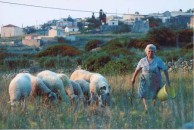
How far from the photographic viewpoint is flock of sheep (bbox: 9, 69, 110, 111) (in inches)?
461

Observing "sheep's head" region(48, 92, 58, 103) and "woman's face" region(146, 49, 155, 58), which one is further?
"sheep's head" region(48, 92, 58, 103)

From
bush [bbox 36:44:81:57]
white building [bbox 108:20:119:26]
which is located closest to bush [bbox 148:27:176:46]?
white building [bbox 108:20:119:26]

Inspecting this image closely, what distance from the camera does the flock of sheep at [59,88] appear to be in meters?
11.7

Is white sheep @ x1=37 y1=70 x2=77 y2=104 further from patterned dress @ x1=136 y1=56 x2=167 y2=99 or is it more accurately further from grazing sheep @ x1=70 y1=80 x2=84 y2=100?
patterned dress @ x1=136 y1=56 x2=167 y2=99

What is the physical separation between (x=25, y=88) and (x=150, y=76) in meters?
2.82

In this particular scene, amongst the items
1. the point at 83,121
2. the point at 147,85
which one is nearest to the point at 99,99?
the point at 147,85

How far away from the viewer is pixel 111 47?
39.4 m

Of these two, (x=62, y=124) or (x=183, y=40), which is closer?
(x=62, y=124)

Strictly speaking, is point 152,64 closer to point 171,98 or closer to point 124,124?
point 171,98

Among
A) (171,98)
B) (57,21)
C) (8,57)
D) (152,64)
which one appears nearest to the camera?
Answer: (171,98)

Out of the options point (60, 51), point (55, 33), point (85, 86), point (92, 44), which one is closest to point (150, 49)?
point (85, 86)

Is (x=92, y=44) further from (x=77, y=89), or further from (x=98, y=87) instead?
(x=98, y=87)

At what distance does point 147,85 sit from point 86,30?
97.1 feet

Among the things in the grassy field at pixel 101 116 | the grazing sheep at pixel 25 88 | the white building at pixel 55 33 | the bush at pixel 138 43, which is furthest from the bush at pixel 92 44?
the grassy field at pixel 101 116
